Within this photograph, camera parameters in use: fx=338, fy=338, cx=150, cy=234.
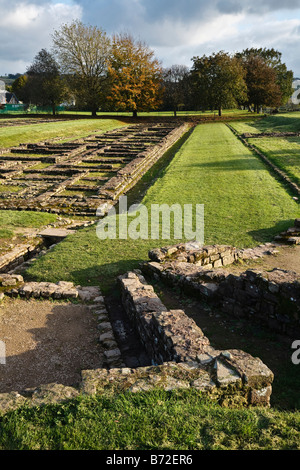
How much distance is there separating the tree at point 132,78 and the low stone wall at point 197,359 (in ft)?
170

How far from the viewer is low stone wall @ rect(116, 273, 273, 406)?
418 cm

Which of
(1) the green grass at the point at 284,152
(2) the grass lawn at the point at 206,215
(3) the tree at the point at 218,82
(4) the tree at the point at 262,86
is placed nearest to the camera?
(2) the grass lawn at the point at 206,215

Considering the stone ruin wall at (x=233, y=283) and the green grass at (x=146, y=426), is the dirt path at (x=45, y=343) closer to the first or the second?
the green grass at (x=146, y=426)

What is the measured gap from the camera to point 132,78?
54156 mm

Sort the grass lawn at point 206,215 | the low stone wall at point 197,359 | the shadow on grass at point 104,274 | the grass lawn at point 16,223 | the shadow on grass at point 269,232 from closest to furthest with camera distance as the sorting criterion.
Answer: the low stone wall at point 197,359, the shadow on grass at point 104,274, the grass lawn at point 206,215, the shadow on grass at point 269,232, the grass lawn at point 16,223

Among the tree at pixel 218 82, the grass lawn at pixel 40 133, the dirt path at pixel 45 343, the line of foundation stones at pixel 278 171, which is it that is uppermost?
the tree at pixel 218 82

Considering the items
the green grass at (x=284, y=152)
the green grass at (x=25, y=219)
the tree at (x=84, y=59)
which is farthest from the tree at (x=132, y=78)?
the green grass at (x=25, y=219)

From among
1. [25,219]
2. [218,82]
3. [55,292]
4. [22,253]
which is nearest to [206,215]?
[22,253]

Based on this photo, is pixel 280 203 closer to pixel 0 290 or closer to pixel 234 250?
pixel 234 250

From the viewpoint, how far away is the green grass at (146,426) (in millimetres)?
3322

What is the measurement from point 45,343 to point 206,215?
8256mm

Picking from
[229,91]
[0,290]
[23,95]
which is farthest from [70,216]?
[23,95]

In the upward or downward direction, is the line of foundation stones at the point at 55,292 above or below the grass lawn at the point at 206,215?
below

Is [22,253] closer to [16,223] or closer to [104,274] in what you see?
[16,223]
